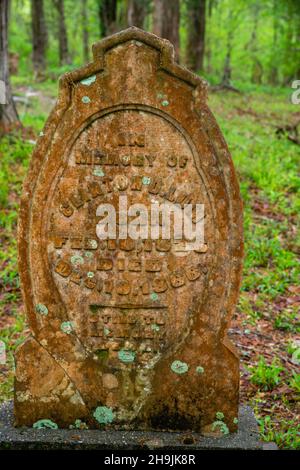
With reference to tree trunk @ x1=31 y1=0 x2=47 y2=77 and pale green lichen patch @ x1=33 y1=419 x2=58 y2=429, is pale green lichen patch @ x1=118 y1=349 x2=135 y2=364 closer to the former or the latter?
pale green lichen patch @ x1=33 y1=419 x2=58 y2=429

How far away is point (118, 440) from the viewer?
284 cm

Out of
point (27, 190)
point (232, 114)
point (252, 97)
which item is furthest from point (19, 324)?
point (252, 97)

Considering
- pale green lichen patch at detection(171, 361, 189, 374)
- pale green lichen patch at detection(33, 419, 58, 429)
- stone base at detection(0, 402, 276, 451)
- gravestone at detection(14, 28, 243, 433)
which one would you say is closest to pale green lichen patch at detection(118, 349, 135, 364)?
gravestone at detection(14, 28, 243, 433)

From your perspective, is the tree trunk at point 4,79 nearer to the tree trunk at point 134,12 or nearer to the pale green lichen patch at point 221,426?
the pale green lichen patch at point 221,426

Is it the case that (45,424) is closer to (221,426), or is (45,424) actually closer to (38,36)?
(221,426)

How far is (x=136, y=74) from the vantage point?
2.79 meters

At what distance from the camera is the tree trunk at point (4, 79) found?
Result: 730 cm

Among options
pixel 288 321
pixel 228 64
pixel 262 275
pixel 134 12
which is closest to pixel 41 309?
pixel 288 321

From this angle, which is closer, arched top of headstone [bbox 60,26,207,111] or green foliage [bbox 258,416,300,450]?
arched top of headstone [bbox 60,26,207,111]

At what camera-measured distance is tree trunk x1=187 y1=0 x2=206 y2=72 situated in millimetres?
16297

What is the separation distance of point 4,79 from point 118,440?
5848mm

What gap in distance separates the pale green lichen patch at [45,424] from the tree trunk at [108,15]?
15.7 m

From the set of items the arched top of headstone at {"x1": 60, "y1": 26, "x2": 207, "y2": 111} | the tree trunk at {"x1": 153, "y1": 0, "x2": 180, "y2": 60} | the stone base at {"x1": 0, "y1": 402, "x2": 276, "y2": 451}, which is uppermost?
the tree trunk at {"x1": 153, "y1": 0, "x2": 180, "y2": 60}
